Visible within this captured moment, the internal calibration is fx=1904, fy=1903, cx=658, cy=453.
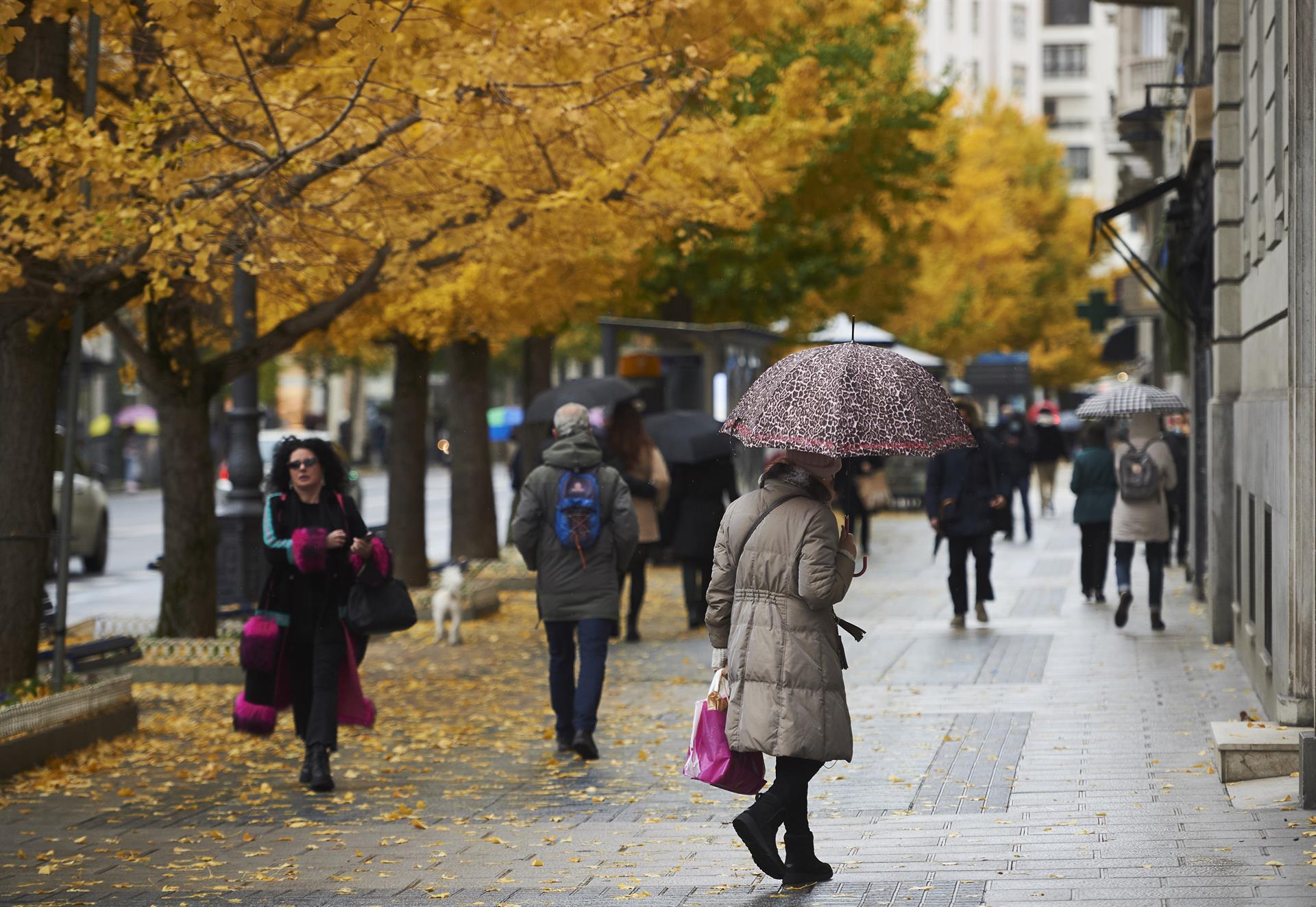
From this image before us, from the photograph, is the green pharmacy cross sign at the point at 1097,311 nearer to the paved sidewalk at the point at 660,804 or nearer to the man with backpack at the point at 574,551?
the paved sidewalk at the point at 660,804

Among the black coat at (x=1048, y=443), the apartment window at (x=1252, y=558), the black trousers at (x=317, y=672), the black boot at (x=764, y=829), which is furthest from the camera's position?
the black coat at (x=1048, y=443)

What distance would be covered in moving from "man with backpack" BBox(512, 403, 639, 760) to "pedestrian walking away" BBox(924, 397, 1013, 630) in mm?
5645

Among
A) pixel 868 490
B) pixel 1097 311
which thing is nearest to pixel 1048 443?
pixel 1097 311

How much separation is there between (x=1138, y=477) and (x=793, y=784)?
9.18 meters

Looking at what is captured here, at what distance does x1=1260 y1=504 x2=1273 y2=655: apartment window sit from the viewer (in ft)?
32.6

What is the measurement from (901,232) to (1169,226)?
6890 millimetres

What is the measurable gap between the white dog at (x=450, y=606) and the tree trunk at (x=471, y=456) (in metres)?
4.90

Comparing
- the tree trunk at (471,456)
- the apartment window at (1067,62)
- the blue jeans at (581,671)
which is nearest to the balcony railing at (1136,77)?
the tree trunk at (471,456)

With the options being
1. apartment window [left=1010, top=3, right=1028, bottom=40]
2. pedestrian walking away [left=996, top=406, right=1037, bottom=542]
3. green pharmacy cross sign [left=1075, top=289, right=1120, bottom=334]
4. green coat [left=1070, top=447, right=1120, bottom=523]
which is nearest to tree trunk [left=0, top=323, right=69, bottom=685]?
green coat [left=1070, top=447, right=1120, bottom=523]

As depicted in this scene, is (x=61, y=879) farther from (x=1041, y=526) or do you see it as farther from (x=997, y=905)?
(x=1041, y=526)

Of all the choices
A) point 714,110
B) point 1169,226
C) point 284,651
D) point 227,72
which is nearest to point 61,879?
point 284,651

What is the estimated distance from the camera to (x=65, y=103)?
10.6m

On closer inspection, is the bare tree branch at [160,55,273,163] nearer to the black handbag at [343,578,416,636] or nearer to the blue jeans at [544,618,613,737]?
the black handbag at [343,578,416,636]

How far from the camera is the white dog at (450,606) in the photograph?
15016 millimetres
